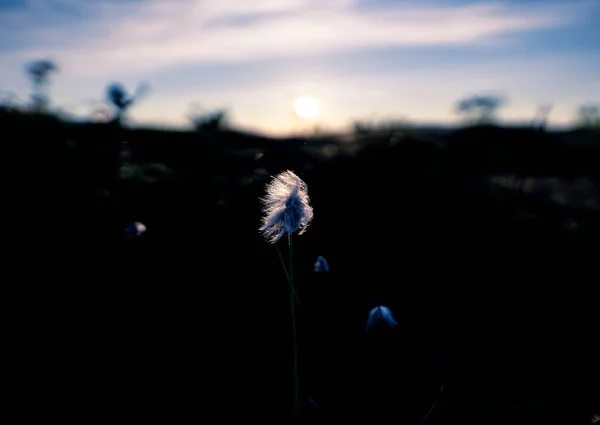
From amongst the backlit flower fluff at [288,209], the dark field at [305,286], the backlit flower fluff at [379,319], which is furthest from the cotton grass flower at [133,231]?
the backlit flower fluff at [379,319]

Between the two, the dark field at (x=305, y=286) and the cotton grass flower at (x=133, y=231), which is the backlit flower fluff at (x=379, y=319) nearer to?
the dark field at (x=305, y=286)

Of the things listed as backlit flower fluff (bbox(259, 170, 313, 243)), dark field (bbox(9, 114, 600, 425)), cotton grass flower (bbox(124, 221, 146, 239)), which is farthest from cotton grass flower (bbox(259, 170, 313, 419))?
cotton grass flower (bbox(124, 221, 146, 239))

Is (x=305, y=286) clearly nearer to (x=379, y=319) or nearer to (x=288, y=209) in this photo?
(x=379, y=319)

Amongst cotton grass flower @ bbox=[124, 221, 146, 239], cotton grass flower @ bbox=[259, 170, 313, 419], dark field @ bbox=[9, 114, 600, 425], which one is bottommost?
dark field @ bbox=[9, 114, 600, 425]

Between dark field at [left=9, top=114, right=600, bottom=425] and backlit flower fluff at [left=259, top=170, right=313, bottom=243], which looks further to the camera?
dark field at [left=9, top=114, right=600, bottom=425]

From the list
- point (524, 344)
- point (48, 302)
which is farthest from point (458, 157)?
point (48, 302)

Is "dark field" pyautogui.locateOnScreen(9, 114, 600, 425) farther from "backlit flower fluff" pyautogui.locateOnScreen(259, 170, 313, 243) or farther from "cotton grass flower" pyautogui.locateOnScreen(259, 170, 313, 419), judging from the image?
"backlit flower fluff" pyautogui.locateOnScreen(259, 170, 313, 243)

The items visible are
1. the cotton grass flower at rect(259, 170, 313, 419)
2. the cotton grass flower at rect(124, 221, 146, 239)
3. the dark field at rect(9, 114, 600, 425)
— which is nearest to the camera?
the cotton grass flower at rect(259, 170, 313, 419)

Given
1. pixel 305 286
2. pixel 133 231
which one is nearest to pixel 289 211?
pixel 305 286
